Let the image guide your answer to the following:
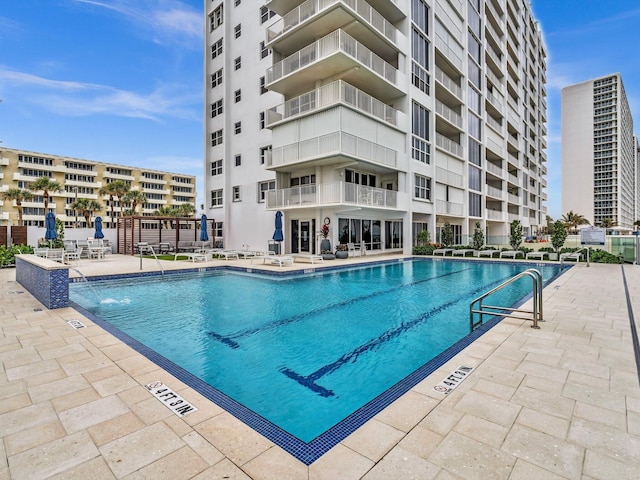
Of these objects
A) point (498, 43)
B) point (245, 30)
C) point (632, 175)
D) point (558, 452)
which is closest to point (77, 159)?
point (245, 30)

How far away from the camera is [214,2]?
27078 millimetres

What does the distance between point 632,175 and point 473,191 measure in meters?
139

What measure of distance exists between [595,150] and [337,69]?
4532 inches

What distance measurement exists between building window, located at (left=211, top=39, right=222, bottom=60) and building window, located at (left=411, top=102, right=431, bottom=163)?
1624 cm

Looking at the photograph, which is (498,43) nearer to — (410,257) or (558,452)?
(410,257)

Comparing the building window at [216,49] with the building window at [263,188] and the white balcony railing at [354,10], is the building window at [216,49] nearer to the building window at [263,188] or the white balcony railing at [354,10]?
the white balcony railing at [354,10]

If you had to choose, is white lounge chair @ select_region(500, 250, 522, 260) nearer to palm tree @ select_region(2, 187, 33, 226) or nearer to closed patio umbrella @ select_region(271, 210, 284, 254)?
closed patio umbrella @ select_region(271, 210, 284, 254)

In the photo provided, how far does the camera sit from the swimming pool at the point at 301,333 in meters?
3.61

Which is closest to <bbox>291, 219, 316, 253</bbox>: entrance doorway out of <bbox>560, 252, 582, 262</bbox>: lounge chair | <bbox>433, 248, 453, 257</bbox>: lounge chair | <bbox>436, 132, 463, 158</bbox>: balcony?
<bbox>433, 248, 453, 257</bbox>: lounge chair

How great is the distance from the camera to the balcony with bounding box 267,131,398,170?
16.6m

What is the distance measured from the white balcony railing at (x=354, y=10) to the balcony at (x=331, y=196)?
8857mm

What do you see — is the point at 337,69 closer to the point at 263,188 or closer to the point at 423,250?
the point at 263,188

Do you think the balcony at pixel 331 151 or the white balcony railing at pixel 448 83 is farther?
the white balcony railing at pixel 448 83

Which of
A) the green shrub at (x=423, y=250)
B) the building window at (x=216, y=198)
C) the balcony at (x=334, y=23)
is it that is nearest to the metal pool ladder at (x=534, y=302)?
the green shrub at (x=423, y=250)
